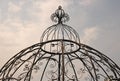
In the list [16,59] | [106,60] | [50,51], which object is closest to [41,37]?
[50,51]

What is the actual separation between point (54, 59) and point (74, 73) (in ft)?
3.40

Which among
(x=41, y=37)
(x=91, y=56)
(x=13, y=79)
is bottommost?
(x=13, y=79)

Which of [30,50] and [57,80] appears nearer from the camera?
[30,50]

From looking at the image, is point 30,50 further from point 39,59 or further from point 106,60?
point 106,60

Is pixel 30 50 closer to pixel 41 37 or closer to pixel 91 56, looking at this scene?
pixel 41 37

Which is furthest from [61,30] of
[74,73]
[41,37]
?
[74,73]

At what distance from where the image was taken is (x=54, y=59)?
421 inches

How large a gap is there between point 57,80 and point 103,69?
73.1 inches

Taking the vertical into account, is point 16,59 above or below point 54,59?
below

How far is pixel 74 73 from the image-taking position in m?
10.9

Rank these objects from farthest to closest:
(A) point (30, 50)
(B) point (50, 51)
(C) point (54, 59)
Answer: (C) point (54, 59) → (B) point (50, 51) → (A) point (30, 50)

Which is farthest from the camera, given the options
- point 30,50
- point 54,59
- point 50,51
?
point 54,59

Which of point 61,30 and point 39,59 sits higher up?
point 61,30

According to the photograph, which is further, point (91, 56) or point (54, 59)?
point (54, 59)
